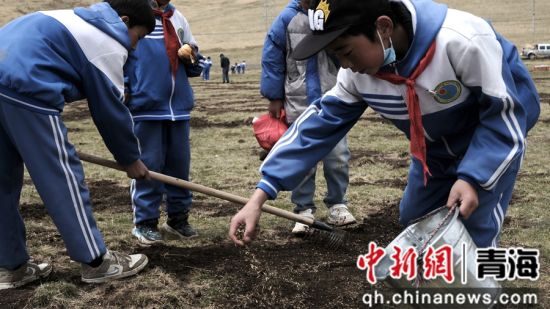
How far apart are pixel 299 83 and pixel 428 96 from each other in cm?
260

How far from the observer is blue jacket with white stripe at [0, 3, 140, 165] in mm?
3717

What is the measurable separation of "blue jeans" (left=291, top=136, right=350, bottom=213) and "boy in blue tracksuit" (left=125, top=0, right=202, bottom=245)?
94cm

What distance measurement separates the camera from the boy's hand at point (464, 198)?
2707 millimetres

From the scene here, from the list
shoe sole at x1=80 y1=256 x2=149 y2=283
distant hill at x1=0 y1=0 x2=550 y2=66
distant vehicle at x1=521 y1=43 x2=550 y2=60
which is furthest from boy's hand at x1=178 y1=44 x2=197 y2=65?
distant hill at x1=0 y1=0 x2=550 y2=66

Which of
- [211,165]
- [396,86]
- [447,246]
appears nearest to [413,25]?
[396,86]

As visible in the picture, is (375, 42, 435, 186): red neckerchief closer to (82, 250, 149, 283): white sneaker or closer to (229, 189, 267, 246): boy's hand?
(229, 189, 267, 246): boy's hand

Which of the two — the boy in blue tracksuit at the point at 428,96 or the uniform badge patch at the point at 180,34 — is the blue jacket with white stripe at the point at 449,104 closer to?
the boy in blue tracksuit at the point at 428,96

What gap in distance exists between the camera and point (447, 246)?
2.57 meters

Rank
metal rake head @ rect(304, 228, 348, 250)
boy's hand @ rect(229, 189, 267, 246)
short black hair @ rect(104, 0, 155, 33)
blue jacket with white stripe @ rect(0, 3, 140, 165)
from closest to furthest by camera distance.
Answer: boy's hand @ rect(229, 189, 267, 246) → blue jacket with white stripe @ rect(0, 3, 140, 165) → short black hair @ rect(104, 0, 155, 33) → metal rake head @ rect(304, 228, 348, 250)

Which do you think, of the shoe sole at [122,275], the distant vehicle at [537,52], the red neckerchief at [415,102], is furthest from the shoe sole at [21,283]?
the distant vehicle at [537,52]

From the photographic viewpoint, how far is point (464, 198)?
2725 millimetres

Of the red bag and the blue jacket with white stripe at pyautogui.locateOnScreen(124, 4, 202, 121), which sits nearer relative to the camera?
the blue jacket with white stripe at pyautogui.locateOnScreen(124, 4, 202, 121)

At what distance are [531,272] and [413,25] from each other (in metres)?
1.31

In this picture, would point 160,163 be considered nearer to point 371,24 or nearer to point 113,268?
point 113,268
